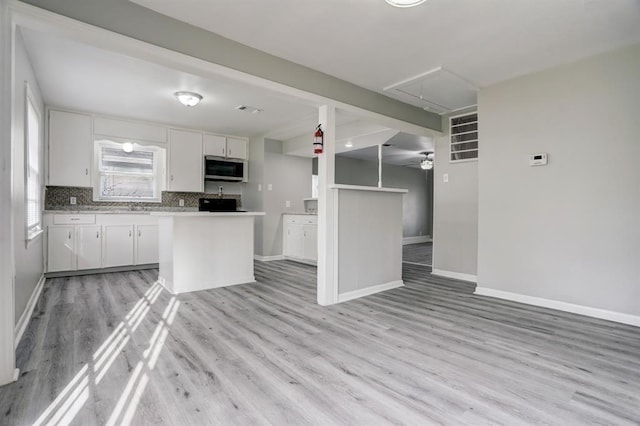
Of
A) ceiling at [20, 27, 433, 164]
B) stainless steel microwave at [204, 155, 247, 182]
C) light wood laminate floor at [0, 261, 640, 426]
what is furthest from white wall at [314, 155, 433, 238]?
light wood laminate floor at [0, 261, 640, 426]

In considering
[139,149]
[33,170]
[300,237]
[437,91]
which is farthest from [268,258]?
[437,91]

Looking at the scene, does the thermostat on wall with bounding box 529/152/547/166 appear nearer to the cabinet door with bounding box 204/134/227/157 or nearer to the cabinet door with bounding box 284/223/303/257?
the cabinet door with bounding box 284/223/303/257

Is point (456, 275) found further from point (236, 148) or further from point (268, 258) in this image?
point (236, 148)

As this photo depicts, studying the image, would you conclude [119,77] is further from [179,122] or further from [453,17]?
[453,17]

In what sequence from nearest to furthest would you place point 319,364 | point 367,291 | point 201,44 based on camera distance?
point 319,364
point 201,44
point 367,291

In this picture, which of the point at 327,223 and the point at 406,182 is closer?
the point at 327,223

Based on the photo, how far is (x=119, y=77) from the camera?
3.56 m

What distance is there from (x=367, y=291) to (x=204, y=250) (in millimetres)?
2098

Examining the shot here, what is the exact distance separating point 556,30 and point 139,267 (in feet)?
20.2

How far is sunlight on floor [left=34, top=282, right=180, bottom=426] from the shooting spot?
1547 millimetres

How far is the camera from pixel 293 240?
6152 mm

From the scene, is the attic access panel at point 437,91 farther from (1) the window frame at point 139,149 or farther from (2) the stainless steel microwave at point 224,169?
(1) the window frame at point 139,149

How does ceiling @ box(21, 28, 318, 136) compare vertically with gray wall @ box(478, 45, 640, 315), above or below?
above

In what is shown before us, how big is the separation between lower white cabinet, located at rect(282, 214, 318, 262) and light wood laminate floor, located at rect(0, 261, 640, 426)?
2.25 meters
